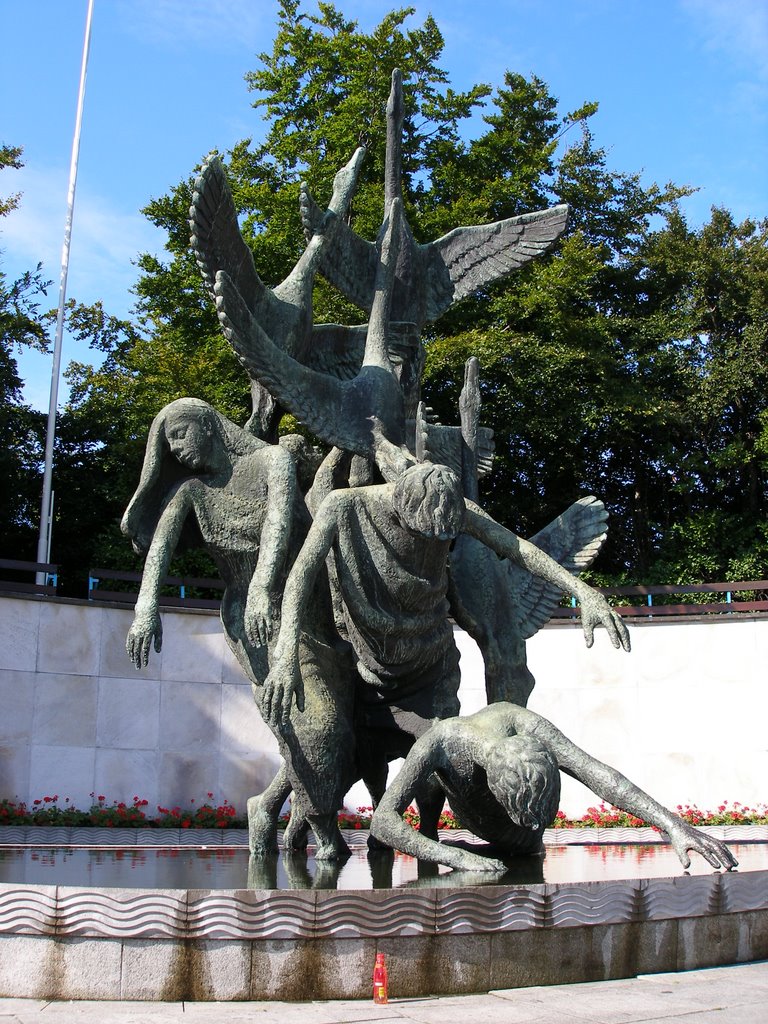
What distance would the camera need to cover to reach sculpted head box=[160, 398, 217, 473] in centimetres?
569

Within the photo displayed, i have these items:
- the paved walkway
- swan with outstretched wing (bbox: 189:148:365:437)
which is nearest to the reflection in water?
the paved walkway

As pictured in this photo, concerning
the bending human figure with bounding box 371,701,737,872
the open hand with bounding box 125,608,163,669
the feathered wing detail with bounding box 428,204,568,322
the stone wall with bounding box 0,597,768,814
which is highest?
the feathered wing detail with bounding box 428,204,568,322

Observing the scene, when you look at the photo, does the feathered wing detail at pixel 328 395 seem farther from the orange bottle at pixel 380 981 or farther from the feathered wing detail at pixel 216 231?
the orange bottle at pixel 380 981

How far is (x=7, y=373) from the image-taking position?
19.5 m

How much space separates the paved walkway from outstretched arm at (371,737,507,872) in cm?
74

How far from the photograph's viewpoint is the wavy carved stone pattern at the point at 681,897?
4.48m

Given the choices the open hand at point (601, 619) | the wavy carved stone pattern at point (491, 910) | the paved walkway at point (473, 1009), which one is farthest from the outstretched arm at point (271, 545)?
the paved walkway at point (473, 1009)

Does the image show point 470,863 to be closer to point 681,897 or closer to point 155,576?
point 681,897

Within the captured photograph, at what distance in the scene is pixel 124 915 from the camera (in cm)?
379

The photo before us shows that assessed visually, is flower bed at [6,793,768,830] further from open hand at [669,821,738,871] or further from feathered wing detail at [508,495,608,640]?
open hand at [669,821,738,871]

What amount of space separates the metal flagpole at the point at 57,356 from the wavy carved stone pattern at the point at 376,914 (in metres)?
12.8

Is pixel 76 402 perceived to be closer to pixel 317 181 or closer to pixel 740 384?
pixel 317 181

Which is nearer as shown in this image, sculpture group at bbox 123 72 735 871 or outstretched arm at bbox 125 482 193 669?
sculpture group at bbox 123 72 735 871

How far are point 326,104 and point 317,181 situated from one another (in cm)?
312
